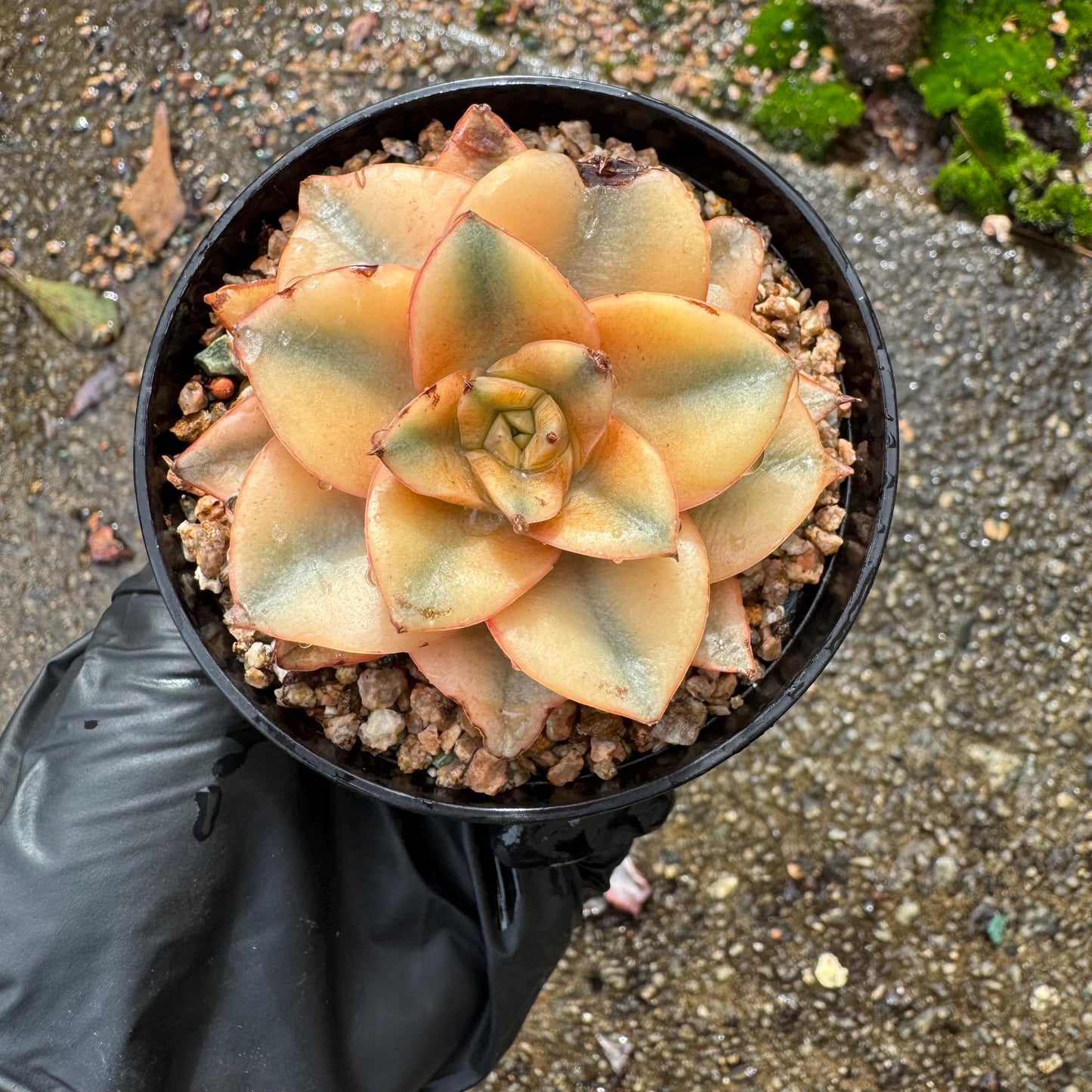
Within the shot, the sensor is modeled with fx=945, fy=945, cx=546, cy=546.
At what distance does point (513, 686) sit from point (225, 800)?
51 centimetres

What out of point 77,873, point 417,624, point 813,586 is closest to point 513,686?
point 417,624

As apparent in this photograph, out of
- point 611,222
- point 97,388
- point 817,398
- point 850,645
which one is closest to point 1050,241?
point 850,645

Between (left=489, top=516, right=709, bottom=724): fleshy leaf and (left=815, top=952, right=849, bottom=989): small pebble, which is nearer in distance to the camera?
(left=489, top=516, right=709, bottom=724): fleshy leaf

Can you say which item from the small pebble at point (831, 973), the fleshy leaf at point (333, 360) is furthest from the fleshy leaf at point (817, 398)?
the small pebble at point (831, 973)

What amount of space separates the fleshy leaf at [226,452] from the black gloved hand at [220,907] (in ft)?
1.34

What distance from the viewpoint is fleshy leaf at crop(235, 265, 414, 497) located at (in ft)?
2.35

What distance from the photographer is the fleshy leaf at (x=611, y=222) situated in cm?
76

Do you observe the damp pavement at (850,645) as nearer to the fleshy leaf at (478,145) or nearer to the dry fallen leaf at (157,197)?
the dry fallen leaf at (157,197)

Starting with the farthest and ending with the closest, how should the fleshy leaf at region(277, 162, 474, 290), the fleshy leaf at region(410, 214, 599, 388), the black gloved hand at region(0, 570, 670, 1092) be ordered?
the black gloved hand at region(0, 570, 670, 1092)
the fleshy leaf at region(277, 162, 474, 290)
the fleshy leaf at region(410, 214, 599, 388)

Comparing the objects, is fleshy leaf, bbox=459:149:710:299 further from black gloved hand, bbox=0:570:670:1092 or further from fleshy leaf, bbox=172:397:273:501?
black gloved hand, bbox=0:570:670:1092

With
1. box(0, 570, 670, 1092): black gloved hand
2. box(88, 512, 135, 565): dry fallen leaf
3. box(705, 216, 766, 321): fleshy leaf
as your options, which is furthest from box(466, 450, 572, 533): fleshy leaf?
box(88, 512, 135, 565): dry fallen leaf

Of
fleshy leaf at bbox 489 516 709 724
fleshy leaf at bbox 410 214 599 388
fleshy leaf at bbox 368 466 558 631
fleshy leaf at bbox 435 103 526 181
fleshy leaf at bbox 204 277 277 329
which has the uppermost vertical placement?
fleshy leaf at bbox 435 103 526 181

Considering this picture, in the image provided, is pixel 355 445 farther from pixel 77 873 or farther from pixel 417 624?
pixel 77 873

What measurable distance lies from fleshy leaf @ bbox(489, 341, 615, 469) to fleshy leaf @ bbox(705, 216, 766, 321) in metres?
0.22
